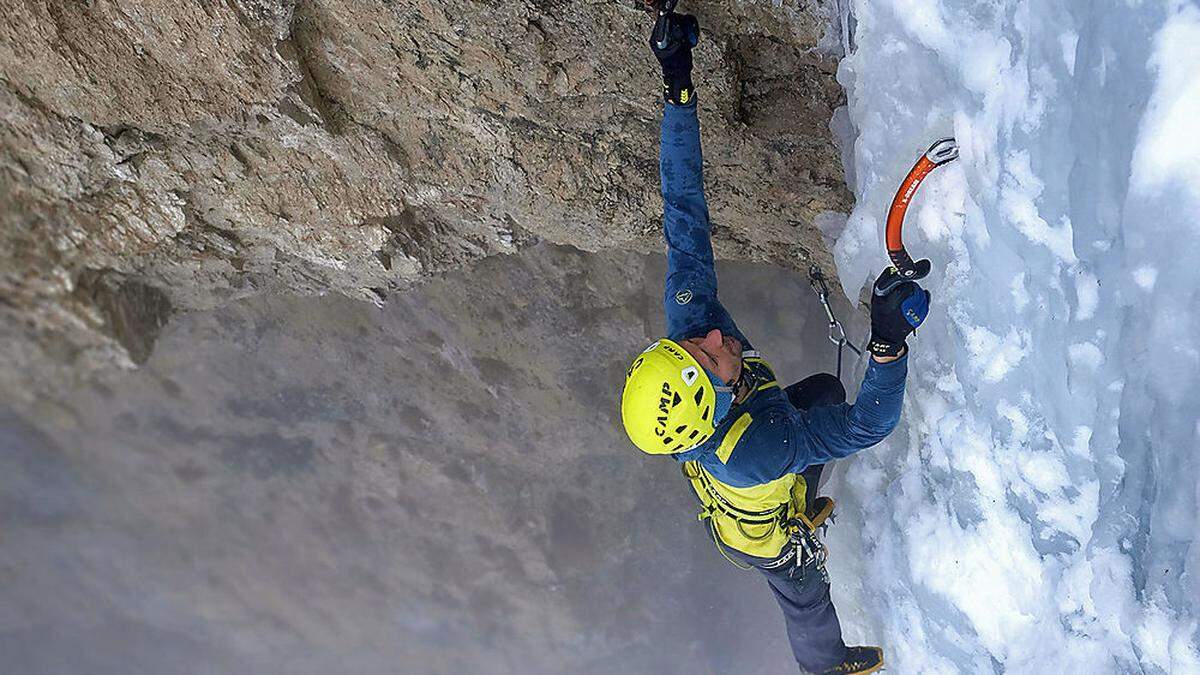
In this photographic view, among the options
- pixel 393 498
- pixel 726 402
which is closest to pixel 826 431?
pixel 726 402

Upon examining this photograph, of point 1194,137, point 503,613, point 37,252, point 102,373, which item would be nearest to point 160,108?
point 37,252

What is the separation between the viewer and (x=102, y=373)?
16.2 feet

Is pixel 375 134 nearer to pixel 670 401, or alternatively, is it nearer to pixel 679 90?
pixel 679 90

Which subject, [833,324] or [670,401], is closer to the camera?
[670,401]

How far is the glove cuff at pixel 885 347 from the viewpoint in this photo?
2.24m

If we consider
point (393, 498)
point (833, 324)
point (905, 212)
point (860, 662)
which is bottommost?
point (860, 662)

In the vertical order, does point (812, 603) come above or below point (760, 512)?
below

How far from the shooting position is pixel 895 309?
7.10ft

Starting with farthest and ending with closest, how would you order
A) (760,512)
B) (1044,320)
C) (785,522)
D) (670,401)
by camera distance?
(785,522)
(760,512)
(670,401)
(1044,320)

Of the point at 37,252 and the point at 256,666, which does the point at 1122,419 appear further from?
the point at 256,666

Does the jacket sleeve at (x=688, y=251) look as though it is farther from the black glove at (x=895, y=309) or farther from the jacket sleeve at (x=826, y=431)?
the black glove at (x=895, y=309)

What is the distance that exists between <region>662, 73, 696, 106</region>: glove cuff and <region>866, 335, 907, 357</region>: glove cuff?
2.83 ft

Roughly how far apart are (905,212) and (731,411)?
0.80 m

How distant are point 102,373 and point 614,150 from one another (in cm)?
347
